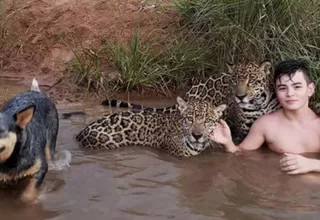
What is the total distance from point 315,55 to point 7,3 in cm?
493

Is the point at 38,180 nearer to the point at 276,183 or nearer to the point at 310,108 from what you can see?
the point at 276,183

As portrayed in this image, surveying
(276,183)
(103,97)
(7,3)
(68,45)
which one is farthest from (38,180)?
(7,3)

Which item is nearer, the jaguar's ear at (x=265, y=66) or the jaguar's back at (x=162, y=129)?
the jaguar's back at (x=162, y=129)

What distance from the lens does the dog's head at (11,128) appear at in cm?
489

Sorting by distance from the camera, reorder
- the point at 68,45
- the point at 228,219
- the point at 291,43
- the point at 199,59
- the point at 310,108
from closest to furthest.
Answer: the point at 228,219 < the point at 310,108 < the point at 291,43 < the point at 199,59 < the point at 68,45

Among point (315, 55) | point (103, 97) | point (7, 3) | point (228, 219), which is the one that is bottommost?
point (228, 219)

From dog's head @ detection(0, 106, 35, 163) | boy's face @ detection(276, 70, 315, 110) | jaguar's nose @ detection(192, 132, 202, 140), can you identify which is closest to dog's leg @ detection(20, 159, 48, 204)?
dog's head @ detection(0, 106, 35, 163)

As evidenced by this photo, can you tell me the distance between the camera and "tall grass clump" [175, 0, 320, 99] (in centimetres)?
800

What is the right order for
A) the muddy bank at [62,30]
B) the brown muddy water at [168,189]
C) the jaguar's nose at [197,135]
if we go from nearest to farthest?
the brown muddy water at [168,189] → the jaguar's nose at [197,135] → the muddy bank at [62,30]

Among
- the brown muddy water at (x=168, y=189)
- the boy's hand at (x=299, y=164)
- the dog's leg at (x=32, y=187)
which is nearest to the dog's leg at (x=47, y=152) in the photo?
the brown muddy water at (x=168, y=189)

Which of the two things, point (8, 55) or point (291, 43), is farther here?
point (8, 55)

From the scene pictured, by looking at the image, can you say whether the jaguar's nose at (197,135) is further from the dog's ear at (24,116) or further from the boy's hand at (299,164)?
the dog's ear at (24,116)

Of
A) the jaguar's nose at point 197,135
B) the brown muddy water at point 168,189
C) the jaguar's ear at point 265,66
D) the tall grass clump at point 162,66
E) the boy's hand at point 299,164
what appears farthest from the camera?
the tall grass clump at point 162,66

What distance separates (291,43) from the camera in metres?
7.97
